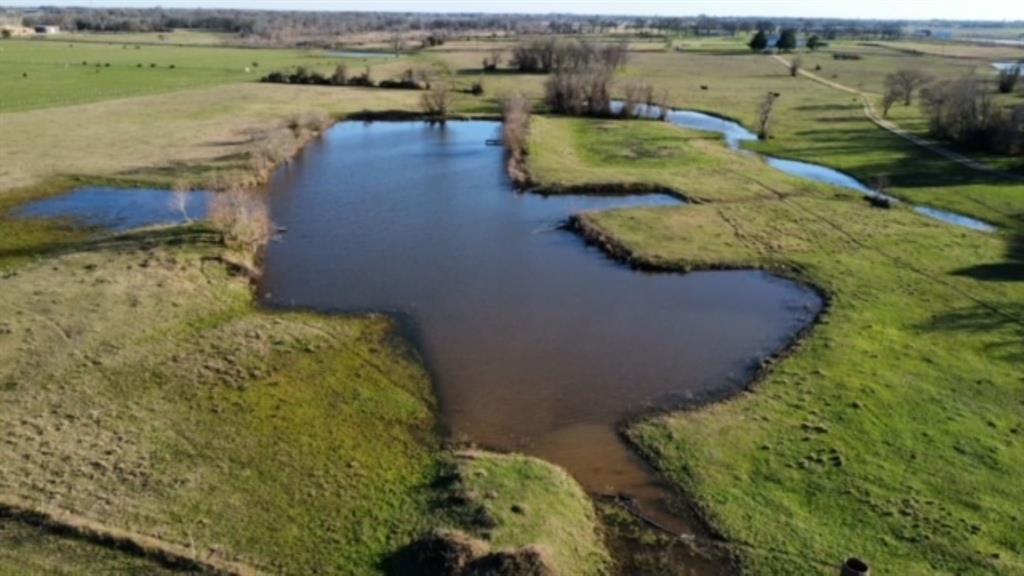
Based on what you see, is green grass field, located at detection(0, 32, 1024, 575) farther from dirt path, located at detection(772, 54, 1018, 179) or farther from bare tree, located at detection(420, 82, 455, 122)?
bare tree, located at detection(420, 82, 455, 122)

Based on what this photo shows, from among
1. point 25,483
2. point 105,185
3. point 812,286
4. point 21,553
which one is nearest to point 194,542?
point 21,553

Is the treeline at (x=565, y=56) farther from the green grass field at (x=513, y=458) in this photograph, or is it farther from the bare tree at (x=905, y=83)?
the green grass field at (x=513, y=458)

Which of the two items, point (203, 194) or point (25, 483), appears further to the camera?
point (203, 194)

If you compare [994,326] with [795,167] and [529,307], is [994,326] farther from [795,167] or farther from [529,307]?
[795,167]

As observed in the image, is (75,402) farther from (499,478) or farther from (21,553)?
(499,478)

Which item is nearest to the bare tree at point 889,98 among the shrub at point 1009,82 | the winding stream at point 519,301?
the shrub at point 1009,82
